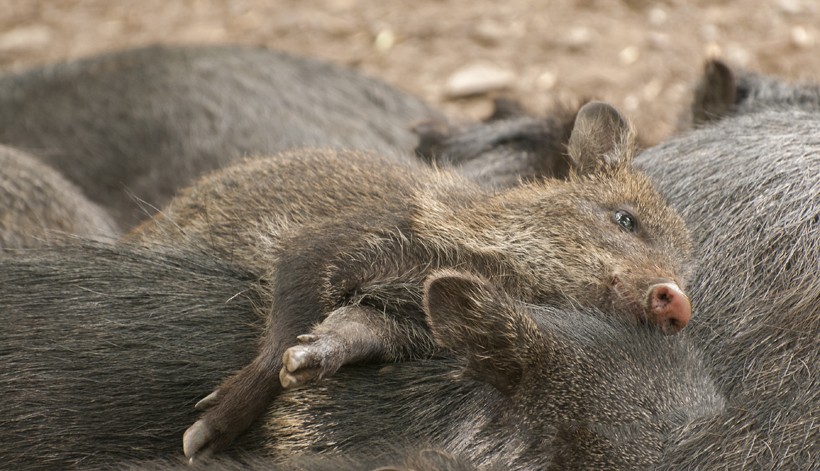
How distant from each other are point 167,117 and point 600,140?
7.27 feet

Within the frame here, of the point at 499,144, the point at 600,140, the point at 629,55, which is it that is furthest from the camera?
the point at 629,55

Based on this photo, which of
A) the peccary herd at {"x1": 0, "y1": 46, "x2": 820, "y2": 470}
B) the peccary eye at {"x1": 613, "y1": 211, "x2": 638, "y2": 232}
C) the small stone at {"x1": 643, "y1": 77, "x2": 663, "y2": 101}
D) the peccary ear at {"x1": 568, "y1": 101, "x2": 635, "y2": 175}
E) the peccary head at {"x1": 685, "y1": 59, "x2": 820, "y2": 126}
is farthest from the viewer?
the small stone at {"x1": 643, "y1": 77, "x2": 663, "y2": 101}

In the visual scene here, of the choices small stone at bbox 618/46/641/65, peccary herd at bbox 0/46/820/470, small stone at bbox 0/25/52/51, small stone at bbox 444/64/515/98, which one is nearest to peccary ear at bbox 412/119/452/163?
peccary herd at bbox 0/46/820/470

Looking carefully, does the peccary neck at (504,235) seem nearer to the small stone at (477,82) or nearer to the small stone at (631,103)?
the small stone at (631,103)

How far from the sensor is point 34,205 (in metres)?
3.85

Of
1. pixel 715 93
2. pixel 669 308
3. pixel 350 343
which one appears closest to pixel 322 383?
pixel 350 343

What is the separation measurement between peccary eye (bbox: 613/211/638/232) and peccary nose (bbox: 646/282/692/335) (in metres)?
0.48

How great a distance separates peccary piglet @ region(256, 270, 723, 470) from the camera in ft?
7.15

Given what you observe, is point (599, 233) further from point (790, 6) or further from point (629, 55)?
point (790, 6)

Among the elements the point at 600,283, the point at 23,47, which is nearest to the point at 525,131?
the point at 600,283

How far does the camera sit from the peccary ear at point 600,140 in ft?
10.1

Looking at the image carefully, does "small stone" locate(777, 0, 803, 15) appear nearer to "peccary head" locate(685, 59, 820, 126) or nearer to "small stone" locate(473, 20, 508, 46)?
"small stone" locate(473, 20, 508, 46)

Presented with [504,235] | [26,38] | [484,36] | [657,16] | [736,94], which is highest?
[26,38]

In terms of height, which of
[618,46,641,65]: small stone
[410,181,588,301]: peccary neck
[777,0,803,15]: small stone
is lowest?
[777,0,803,15]: small stone
